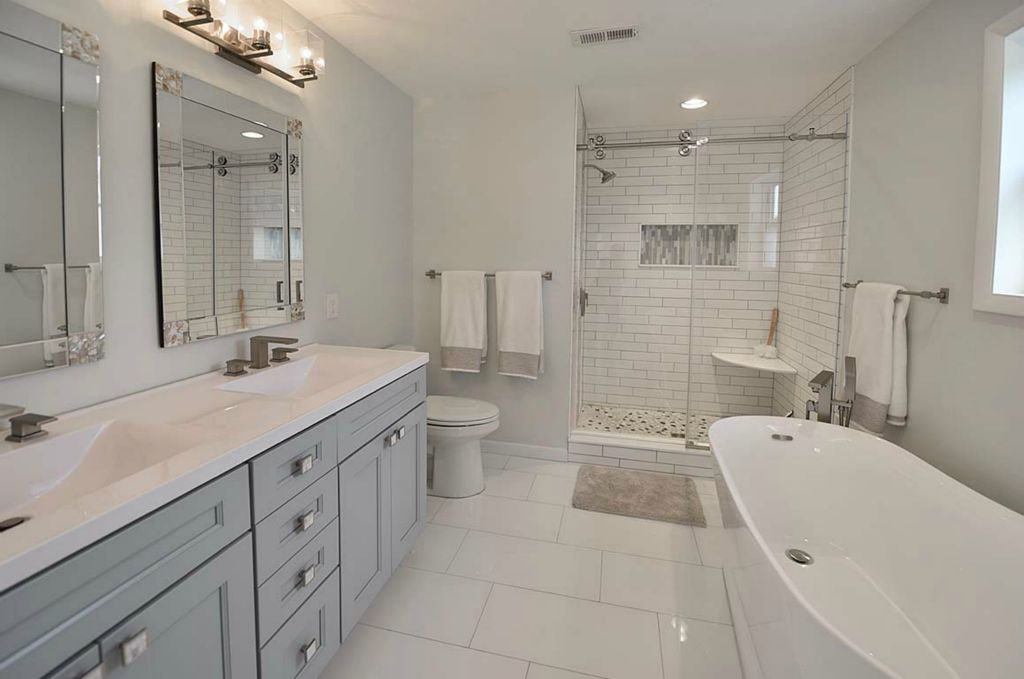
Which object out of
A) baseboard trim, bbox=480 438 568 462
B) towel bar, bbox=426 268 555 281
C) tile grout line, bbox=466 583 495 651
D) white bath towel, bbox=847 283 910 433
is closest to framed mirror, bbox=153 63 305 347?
towel bar, bbox=426 268 555 281

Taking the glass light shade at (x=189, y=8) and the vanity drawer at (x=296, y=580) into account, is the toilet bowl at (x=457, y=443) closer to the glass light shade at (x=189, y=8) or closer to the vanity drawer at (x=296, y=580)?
the vanity drawer at (x=296, y=580)

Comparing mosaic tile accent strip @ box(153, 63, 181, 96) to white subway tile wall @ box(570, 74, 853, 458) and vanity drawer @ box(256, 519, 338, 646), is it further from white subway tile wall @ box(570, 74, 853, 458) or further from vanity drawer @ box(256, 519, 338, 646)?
white subway tile wall @ box(570, 74, 853, 458)

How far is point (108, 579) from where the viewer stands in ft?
2.77

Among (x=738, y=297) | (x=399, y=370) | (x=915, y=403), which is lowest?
(x=915, y=403)

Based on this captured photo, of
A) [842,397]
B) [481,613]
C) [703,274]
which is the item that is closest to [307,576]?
[481,613]

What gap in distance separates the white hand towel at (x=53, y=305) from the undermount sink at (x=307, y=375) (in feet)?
1.58

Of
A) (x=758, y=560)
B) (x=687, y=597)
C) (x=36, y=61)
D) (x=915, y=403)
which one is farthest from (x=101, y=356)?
(x=915, y=403)

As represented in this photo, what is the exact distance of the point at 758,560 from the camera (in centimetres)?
138

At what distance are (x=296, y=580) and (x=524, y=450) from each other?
7.20 feet

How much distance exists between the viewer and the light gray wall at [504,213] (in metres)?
3.21

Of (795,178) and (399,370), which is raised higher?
(795,178)

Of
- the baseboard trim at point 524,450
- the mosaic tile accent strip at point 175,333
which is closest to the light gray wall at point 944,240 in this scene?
the baseboard trim at point 524,450

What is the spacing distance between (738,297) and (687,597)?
2139mm

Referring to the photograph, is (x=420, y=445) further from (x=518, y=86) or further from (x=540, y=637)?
(x=518, y=86)
